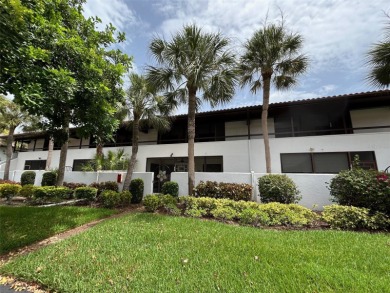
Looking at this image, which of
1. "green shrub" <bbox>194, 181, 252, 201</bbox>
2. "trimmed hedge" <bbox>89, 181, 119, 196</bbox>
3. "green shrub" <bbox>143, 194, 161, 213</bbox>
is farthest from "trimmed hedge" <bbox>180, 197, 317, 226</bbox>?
"trimmed hedge" <bbox>89, 181, 119, 196</bbox>

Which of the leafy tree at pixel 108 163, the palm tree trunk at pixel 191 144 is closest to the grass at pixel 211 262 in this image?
the palm tree trunk at pixel 191 144

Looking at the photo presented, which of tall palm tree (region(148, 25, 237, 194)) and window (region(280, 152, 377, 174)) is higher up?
tall palm tree (region(148, 25, 237, 194))

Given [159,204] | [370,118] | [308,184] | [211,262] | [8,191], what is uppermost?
[370,118]

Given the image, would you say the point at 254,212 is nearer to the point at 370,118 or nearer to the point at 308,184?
the point at 308,184

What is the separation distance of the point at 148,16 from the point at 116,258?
985cm

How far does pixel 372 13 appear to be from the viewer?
8.36m

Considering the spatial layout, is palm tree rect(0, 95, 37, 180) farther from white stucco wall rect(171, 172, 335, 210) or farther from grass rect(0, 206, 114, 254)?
white stucco wall rect(171, 172, 335, 210)

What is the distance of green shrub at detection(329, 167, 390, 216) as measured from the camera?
684 cm

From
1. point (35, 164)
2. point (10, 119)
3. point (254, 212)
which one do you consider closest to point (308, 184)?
point (254, 212)

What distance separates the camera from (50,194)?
10836 mm

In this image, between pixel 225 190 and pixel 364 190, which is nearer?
pixel 364 190

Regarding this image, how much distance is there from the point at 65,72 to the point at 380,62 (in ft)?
37.9

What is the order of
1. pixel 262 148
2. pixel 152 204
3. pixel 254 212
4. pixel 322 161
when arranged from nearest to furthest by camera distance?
1. pixel 254 212
2. pixel 152 204
3. pixel 322 161
4. pixel 262 148

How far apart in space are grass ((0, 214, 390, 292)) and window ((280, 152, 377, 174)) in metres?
7.32
